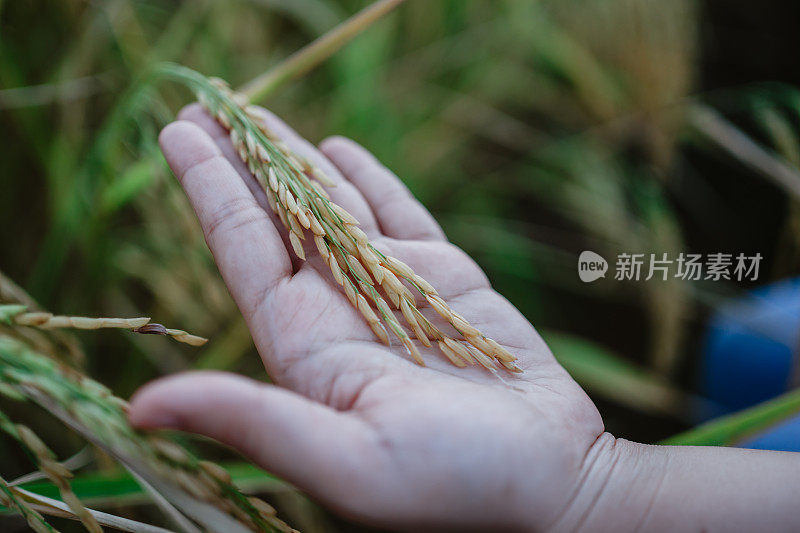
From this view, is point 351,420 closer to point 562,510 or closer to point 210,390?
point 210,390

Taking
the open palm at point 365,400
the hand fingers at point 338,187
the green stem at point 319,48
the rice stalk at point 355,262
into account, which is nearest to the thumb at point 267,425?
the open palm at point 365,400

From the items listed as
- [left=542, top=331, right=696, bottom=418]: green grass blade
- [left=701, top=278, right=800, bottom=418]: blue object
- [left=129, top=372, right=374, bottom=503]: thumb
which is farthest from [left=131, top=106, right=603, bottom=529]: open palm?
[left=701, top=278, right=800, bottom=418]: blue object

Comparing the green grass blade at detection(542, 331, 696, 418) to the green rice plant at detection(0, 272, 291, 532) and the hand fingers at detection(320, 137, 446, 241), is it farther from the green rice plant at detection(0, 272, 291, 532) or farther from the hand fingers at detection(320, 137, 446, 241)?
the green rice plant at detection(0, 272, 291, 532)

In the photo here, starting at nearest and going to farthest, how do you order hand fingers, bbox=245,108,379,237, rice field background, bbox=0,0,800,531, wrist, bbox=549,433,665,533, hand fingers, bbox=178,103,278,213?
wrist, bbox=549,433,665,533 → hand fingers, bbox=178,103,278,213 → hand fingers, bbox=245,108,379,237 → rice field background, bbox=0,0,800,531

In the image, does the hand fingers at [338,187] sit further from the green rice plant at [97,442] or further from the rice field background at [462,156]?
the green rice plant at [97,442]

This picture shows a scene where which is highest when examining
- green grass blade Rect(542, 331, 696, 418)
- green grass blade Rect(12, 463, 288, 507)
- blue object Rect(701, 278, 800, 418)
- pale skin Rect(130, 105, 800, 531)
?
blue object Rect(701, 278, 800, 418)

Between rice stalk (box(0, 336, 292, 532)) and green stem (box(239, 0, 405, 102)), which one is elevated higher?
green stem (box(239, 0, 405, 102))
